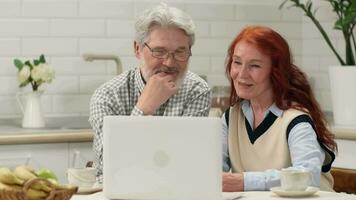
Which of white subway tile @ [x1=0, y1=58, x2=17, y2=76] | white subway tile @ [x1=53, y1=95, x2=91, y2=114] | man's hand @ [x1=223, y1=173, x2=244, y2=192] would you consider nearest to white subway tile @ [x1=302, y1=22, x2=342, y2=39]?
white subway tile @ [x1=53, y1=95, x2=91, y2=114]

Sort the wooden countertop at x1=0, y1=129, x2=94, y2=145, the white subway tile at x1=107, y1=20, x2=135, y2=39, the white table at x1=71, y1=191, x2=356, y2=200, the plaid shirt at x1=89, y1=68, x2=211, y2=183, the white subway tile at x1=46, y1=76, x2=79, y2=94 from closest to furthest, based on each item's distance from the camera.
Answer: the white table at x1=71, y1=191, x2=356, y2=200 < the plaid shirt at x1=89, y1=68, x2=211, y2=183 < the wooden countertop at x1=0, y1=129, x2=94, y2=145 < the white subway tile at x1=46, y1=76, x2=79, y2=94 < the white subway tile at x1=107, y1=20, x2=135, y2=39

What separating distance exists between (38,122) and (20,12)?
652mm

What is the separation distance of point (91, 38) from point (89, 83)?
258mm

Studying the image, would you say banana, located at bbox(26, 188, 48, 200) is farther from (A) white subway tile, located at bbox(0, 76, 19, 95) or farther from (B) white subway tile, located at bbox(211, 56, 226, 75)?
(B) white subway tile, located at bbox(211, 56, 226, 75)

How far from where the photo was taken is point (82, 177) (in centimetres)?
310

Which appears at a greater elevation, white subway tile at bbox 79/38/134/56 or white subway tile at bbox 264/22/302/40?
white subway tile at bbox 264/22/302/40

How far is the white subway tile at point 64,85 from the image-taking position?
492 cm

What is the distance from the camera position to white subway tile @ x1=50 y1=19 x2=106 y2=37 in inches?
194

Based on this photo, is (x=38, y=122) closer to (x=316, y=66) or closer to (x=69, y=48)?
(x=69, y=48)

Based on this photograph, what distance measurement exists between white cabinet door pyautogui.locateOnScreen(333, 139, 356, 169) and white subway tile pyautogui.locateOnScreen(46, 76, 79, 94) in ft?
4.93

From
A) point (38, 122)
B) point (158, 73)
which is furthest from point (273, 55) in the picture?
point (38, 122)

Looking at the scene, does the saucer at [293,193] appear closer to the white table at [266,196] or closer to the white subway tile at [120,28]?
the white table at [266,196]

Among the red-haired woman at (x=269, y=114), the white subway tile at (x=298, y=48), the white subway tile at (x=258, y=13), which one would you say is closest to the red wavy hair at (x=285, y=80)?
the red-haired woman at (x=269, y=114)

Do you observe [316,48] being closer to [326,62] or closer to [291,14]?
[326,62]
